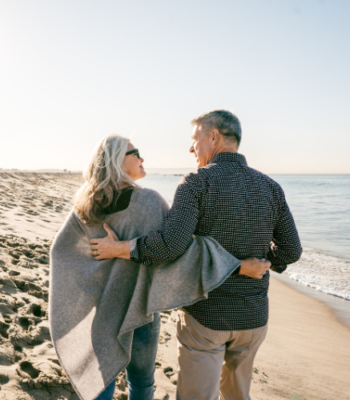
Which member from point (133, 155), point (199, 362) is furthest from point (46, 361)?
point (133, 155)

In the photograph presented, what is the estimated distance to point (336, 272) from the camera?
7.80m

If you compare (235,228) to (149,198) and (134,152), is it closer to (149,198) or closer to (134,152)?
(149,198)

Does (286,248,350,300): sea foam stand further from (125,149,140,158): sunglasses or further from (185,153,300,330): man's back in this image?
(125,149,140,158): sunglasses

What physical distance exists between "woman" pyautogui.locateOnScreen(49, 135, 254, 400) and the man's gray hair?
54 centimetres

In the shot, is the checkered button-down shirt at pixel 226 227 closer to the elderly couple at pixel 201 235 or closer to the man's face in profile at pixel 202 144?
the elderly couple at pixel 201 235

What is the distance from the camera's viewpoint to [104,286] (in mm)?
1915

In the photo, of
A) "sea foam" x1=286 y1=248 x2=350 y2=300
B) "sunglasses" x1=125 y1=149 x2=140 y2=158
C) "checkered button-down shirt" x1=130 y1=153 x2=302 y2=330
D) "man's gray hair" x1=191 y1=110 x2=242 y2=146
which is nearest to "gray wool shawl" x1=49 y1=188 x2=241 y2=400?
"checkered button-down shirt" x1=130 y1=153 x2=302 y2=330

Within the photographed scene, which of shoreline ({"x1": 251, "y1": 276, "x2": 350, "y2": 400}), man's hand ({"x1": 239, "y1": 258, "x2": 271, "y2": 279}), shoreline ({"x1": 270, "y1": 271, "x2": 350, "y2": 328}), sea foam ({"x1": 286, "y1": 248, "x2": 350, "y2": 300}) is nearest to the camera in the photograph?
man's hand ({"x1": 239, "y1": 258, "x2": 271, "y2": 279})

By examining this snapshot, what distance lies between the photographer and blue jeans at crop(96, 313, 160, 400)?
190 centimetres

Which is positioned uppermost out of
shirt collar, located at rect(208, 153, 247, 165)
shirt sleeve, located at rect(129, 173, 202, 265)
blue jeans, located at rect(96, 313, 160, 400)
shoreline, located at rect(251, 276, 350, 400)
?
shirt collar, located at rect(208, 153, 247, 165)

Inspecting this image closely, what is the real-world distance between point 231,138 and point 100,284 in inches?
47.3

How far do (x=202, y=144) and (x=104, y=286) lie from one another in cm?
107

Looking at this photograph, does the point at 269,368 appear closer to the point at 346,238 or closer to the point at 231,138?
the point at 231,138

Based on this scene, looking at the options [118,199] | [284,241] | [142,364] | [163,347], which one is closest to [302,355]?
[163,347]
